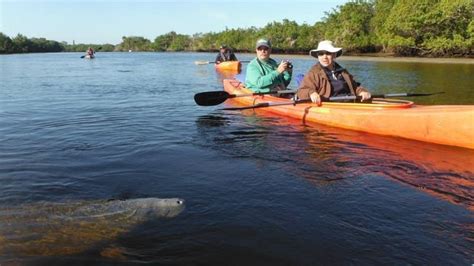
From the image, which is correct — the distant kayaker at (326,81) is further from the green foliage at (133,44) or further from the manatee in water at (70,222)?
the green foliage at (133,44)

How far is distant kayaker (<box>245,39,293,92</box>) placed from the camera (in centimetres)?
1024

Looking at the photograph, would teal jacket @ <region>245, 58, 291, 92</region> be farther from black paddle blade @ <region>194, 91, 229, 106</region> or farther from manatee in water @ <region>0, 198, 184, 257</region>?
manatee in water @ <region>0, 198, 184, 257</region>

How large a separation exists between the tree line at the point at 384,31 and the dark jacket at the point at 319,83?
34.4 meters

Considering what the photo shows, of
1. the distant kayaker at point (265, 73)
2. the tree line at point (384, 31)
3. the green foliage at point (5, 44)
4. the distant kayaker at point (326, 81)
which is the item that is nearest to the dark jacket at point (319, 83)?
the distant kayaker at point (326, 81)

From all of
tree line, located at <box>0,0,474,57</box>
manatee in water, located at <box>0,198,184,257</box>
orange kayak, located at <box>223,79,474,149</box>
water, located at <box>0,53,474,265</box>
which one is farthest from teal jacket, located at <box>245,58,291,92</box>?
tree line, located at <box>0,0,474,57</box>

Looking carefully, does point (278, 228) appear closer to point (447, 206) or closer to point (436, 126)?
point (447, 206)

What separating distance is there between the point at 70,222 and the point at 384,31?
51456 mm

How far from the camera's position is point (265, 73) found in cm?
1065

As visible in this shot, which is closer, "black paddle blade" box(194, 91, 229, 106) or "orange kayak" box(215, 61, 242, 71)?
"black paddle blade" box(194, 91, 229, 106)

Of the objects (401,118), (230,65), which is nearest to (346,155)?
(401,118)

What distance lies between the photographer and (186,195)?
206 inches

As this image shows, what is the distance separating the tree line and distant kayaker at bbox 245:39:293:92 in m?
33.3

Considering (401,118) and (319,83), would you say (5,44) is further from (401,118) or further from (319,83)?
(401,118)

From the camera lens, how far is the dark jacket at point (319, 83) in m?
8.66
